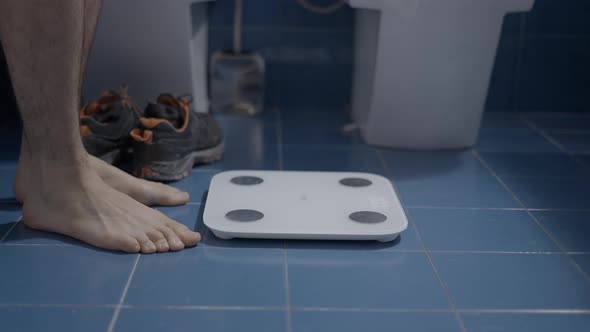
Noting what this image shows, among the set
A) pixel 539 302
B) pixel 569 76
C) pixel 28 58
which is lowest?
pixel 539 302

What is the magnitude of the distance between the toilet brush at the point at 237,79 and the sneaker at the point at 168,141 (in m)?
0.48

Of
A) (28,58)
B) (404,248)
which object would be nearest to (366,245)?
(404,248)

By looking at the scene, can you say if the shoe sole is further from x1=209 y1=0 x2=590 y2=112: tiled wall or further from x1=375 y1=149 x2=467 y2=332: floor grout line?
x1=209 y1=0 x2=590 y2=112: tiled wall

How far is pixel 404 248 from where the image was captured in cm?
110

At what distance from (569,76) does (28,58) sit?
1.60 metres

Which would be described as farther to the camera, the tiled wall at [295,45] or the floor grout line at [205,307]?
the tiled wall at [295,45]

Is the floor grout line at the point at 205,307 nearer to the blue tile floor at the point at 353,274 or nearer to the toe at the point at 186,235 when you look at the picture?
the blue tile floor at the point at 353,274

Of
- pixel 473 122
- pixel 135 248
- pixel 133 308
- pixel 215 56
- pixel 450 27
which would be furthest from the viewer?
pixel 215 56

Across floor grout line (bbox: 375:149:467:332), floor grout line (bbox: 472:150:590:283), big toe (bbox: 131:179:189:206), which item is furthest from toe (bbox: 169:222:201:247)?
floor grout line (bbox: 472:150:590:283)

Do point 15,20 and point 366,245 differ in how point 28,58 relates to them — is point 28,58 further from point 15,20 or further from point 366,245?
point 366,245

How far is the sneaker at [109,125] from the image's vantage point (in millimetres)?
1363

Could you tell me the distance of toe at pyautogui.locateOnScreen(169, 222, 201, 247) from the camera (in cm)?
107

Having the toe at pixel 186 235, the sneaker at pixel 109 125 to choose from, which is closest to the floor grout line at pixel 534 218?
the toe at pixel 186 235

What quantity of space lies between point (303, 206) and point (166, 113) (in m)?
0.39
